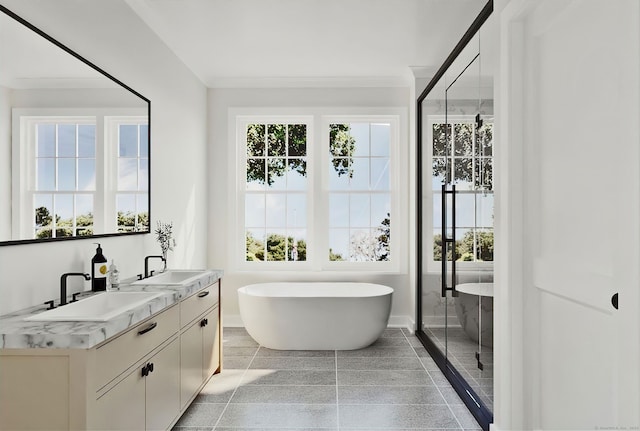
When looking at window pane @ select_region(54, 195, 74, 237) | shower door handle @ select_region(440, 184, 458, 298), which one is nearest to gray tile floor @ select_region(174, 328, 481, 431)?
shower door handle @ select_region(440, 184, 458, 298)

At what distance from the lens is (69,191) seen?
247 centimetres

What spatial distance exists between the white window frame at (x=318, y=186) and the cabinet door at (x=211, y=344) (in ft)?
5.74

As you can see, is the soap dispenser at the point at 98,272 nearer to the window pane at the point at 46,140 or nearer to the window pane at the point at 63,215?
the window pane at the point at 63,215

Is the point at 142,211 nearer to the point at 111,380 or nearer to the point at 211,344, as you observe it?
the point at 211,344

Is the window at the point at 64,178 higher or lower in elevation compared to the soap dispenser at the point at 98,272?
higher

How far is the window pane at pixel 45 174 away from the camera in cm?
221

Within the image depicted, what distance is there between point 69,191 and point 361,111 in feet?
11.2

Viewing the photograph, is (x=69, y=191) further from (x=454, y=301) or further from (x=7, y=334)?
(x=454, y=301)

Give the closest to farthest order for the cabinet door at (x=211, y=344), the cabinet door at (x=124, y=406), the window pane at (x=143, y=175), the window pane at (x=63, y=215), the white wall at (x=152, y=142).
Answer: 1. the cabinet door at (x=124, y=406)
2. the white wall at (x=152, y=142)
3. the window pane at (x=63, y=215)
4. the cabinet door at (x=211, y=344)
5. the window pane at (x=143, y=175)

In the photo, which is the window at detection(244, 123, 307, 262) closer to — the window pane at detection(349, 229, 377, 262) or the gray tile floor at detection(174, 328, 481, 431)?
the window pane at detection(349, 229, 377, 262)

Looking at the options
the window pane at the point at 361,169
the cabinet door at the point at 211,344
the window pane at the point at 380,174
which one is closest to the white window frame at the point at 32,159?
the cabinet door at the point at 211,344

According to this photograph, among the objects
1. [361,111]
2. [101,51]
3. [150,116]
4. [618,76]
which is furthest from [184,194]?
[618,76]

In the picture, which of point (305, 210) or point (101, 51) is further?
point (305, 210)

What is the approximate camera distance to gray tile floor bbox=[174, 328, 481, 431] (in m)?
2.78
